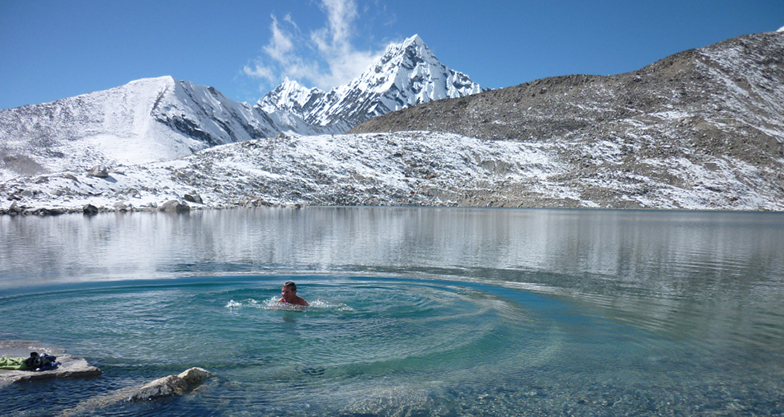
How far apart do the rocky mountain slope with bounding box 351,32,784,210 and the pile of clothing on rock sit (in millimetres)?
91334

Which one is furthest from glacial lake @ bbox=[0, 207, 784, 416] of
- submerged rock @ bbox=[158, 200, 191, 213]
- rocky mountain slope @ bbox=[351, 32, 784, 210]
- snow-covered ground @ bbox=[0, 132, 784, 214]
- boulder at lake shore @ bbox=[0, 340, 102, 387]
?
rocky mountain slope @ bbox=[351, 32, 784, 210]

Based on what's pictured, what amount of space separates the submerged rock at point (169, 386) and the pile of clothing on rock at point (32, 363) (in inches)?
80.1

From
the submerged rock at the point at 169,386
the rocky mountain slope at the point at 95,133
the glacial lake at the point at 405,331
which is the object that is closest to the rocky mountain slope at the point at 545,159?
the rocky mountain slope at the point at 95,133

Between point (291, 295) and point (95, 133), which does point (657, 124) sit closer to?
point (291, 295)

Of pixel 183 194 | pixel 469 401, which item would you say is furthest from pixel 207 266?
pixel 183 194

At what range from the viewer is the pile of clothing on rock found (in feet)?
25.9

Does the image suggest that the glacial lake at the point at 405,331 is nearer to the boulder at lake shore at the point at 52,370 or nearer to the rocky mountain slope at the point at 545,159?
the boulder at lake shore at the point at 52,370

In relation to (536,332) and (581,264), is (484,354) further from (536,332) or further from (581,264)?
(581,264)

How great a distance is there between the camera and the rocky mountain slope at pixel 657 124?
92.4m

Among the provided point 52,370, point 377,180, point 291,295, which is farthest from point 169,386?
point 377,180

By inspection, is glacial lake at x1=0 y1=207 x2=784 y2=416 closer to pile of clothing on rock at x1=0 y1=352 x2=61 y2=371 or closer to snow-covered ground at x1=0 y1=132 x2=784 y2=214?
pile of clothing on rock at x1=0 y1=352 x2=61 y2=371

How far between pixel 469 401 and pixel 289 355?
3958 millimetres

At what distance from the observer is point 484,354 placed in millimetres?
9578

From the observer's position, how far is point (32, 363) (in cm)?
795
